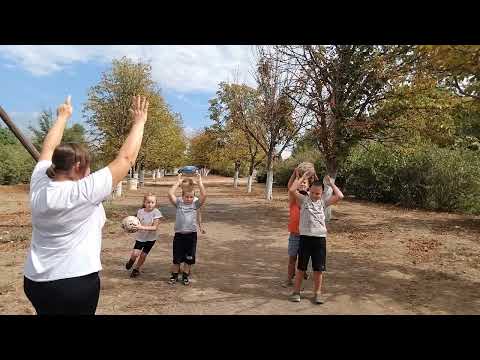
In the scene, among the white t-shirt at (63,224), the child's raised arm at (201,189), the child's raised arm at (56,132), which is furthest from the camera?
the child's raised arm at (201,189)

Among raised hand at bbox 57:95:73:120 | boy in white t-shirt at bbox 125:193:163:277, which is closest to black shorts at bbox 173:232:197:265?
boy in white t-shirt at bbox 125:193:163:277

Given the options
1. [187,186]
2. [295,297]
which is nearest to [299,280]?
[295,297]

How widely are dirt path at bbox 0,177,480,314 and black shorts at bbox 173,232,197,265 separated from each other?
426mm

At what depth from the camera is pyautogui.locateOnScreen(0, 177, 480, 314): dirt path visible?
5219mm

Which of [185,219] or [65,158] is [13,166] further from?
[65,158]

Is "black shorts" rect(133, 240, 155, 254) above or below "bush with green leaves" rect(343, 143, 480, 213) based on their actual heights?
below

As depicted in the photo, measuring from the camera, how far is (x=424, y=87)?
12.2 meters

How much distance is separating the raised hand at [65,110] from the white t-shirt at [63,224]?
25.3 inches

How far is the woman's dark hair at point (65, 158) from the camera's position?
2121 millimetres

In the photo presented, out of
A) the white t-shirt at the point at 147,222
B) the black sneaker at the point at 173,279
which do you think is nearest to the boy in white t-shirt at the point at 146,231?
the white t-shirt at the point at 147,222

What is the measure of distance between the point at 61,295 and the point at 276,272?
5334mm

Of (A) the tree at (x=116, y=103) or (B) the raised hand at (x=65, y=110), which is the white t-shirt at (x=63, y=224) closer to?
(B) the raised hand at (x=65, y=110)

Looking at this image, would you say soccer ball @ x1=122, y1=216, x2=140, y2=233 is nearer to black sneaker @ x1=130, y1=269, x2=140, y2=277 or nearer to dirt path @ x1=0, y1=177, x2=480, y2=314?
dirt path @ x1=0, y1=177, x2=480, y2=314
